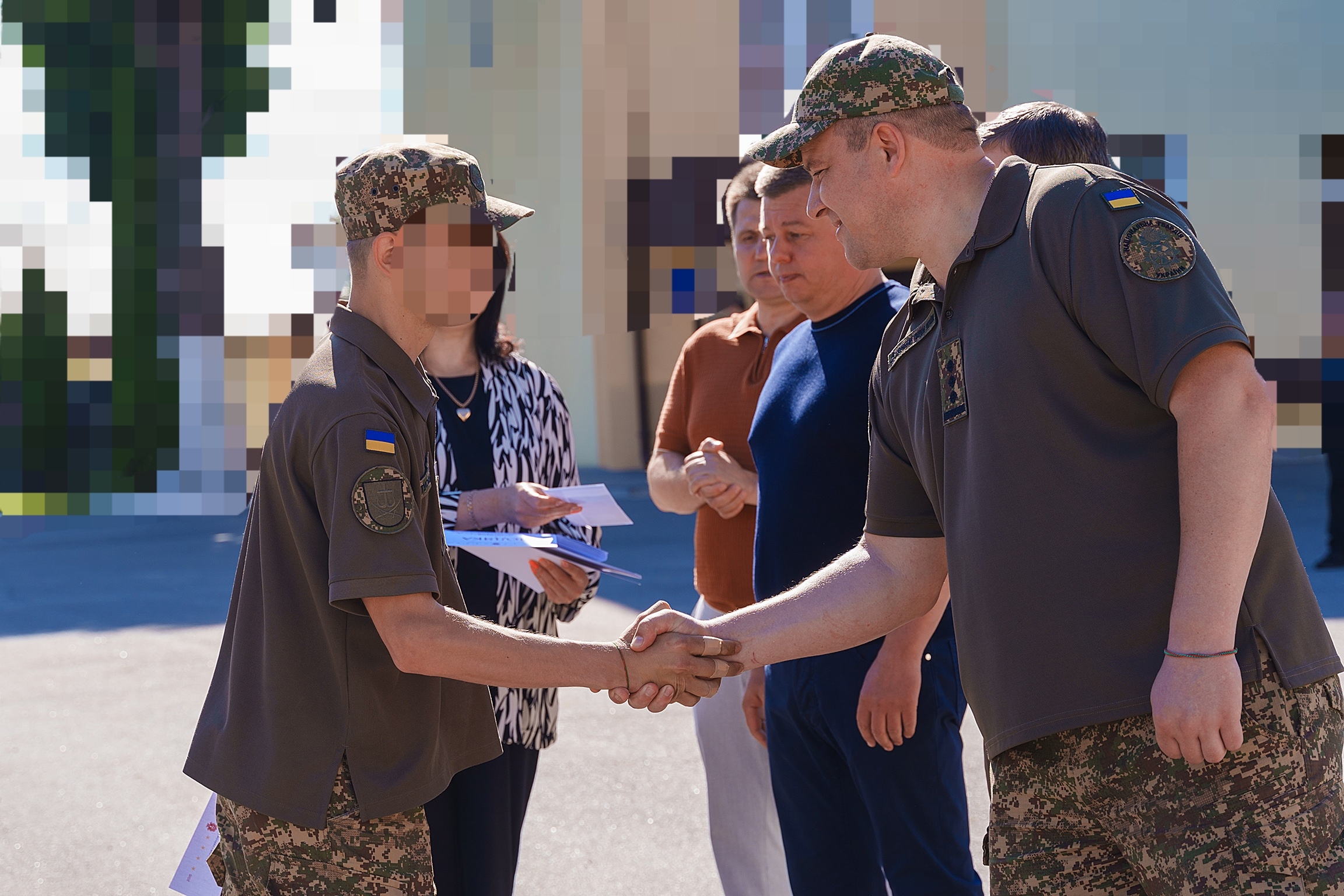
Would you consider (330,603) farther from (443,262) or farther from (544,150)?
(544,150)

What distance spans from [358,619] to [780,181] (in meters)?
1.69

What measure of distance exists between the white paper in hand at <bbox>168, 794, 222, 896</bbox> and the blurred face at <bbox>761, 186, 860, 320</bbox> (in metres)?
1.81

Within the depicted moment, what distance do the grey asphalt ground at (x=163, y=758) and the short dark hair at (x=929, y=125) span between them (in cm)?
304

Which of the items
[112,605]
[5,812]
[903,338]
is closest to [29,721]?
[5,812]

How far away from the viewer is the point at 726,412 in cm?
363

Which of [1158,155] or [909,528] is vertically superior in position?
[1158,155]

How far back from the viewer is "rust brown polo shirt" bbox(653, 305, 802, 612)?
3.51m

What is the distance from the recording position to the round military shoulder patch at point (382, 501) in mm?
2004

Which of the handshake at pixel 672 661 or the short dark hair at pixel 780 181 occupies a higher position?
the short dark hair at pixel 780 181

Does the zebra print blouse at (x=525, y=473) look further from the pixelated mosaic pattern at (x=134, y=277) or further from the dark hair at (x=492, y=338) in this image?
the pixelated mosaic pattern at (x=134, y=277)

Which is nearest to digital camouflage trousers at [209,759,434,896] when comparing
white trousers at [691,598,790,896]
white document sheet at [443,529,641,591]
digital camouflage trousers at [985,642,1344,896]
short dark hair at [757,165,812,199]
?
white document sheet at [443,529,641,591]

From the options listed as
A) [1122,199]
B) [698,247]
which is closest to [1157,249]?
[1122,199]

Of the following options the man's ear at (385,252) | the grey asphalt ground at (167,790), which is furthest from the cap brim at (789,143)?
the grey asphalt ground at (167,790)

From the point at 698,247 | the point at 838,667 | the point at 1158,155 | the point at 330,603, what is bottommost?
the point at 838,667
